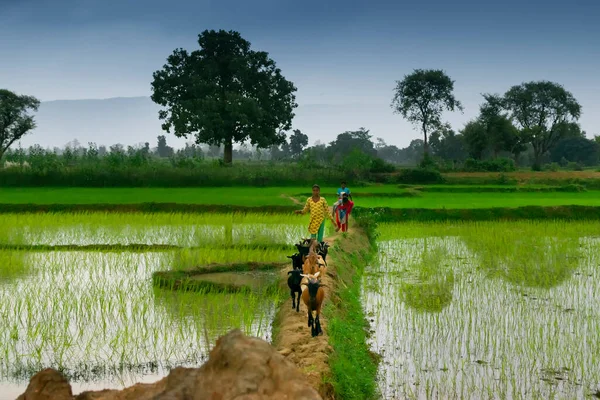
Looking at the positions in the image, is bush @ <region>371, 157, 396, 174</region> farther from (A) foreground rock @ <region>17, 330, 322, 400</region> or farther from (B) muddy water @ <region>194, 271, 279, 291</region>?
(A) foreground rock @ <region>17, 330, 322, 400</region>

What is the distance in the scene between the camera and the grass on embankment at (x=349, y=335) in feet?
15.0

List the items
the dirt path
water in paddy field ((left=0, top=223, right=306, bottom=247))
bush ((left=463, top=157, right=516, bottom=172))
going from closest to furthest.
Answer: the dirt path < water in paddy field ((left=0, top=223, right=306, bottom=247)) < bush ((left=463, top=157, right=516, bottom=172))

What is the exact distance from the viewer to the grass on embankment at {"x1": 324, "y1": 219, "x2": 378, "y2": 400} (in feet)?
15.0

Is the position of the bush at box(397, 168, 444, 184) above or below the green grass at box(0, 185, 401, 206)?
above

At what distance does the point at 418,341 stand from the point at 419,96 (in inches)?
1645

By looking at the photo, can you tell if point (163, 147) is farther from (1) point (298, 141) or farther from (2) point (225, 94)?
(2) point (225, 94)

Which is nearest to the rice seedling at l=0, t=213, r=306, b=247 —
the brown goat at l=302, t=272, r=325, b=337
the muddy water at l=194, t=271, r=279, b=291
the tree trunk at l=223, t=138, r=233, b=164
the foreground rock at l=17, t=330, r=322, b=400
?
the muddy water at l=194, t=271, r=279, b=291

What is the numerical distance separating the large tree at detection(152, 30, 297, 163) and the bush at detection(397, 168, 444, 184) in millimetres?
8153

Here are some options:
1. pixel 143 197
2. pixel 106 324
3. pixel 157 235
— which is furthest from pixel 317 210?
pixel 143 197

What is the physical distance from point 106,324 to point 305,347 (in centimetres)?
242

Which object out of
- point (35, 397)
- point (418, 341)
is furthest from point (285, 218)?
point (35, 397)

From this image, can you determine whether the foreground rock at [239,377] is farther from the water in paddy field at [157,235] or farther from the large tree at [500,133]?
the large tree at [500,133]

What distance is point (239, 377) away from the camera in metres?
2.76

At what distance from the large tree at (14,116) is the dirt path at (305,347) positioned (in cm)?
4612
